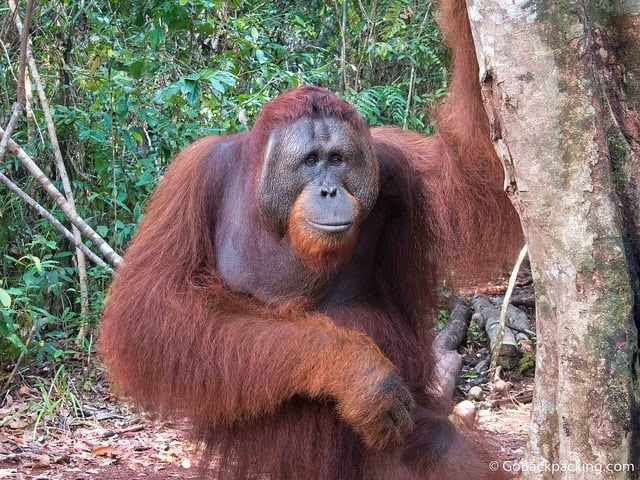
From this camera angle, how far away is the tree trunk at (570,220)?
1.86 metres

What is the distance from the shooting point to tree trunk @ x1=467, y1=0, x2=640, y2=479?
1857mm

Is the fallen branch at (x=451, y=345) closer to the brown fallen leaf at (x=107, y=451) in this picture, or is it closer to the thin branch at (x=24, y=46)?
the brown fallen leaf at (x=107, y=451)

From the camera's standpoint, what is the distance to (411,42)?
24.7 ft

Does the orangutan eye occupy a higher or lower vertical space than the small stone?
higher

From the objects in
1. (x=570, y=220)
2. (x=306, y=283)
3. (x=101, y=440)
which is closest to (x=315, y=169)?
(x=306, y=283)

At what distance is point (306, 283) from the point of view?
3.09 metres

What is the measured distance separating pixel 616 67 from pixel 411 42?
541 centimetres

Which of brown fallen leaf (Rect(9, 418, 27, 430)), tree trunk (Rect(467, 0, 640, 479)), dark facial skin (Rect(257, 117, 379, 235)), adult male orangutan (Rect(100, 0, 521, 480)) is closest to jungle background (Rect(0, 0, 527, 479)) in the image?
brown fallen leaf (Rect(9, 418, 27, 430))

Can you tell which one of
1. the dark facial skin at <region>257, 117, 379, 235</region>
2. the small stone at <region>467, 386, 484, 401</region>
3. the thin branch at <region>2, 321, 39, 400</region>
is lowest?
the thin branch at <region>2, 321, 39, 400</region>

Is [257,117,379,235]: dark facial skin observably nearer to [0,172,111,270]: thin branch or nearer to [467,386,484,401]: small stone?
[0,172,111,270]: thin branch

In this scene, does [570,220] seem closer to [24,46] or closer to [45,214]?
[45,214]

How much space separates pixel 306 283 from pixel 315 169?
0.45 m

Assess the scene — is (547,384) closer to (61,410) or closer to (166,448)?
(166,448)

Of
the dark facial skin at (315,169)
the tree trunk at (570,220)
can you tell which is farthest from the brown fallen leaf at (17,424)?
the tree trunk at (570,220)
